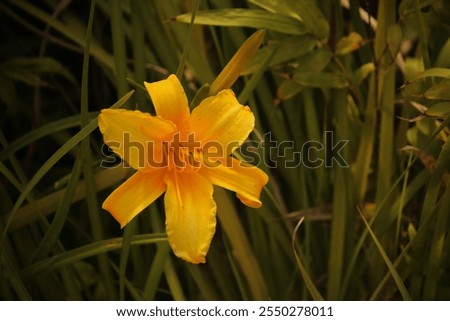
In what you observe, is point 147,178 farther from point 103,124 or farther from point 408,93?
point 408,93

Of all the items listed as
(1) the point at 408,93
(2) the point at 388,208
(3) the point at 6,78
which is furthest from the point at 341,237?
(3) the point at 6,78

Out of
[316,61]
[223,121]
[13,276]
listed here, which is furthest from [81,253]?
[316,61]

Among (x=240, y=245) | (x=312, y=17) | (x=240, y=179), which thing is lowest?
(x=240, y=245)

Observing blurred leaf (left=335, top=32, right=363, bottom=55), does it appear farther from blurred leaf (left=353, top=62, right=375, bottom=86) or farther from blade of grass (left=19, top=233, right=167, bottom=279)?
blade of grass (left=19, top=233, right=167, bottom=279)

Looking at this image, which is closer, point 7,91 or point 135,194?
point 135,194

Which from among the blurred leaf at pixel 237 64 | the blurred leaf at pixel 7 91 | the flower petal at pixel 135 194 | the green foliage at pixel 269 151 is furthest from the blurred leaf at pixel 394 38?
the blurred leaf at pixel 7 91

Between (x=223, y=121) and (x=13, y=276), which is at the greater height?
(x=223, y=121)

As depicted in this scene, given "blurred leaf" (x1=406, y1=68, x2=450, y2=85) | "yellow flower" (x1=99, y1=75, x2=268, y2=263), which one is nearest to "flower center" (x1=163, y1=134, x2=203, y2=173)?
"yellow flower" (x1=99, y1=75, x2=268, y2=263)

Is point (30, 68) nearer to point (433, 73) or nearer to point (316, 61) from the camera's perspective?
point (316, 61)

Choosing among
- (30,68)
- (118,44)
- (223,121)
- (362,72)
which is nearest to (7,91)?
(30,68)
